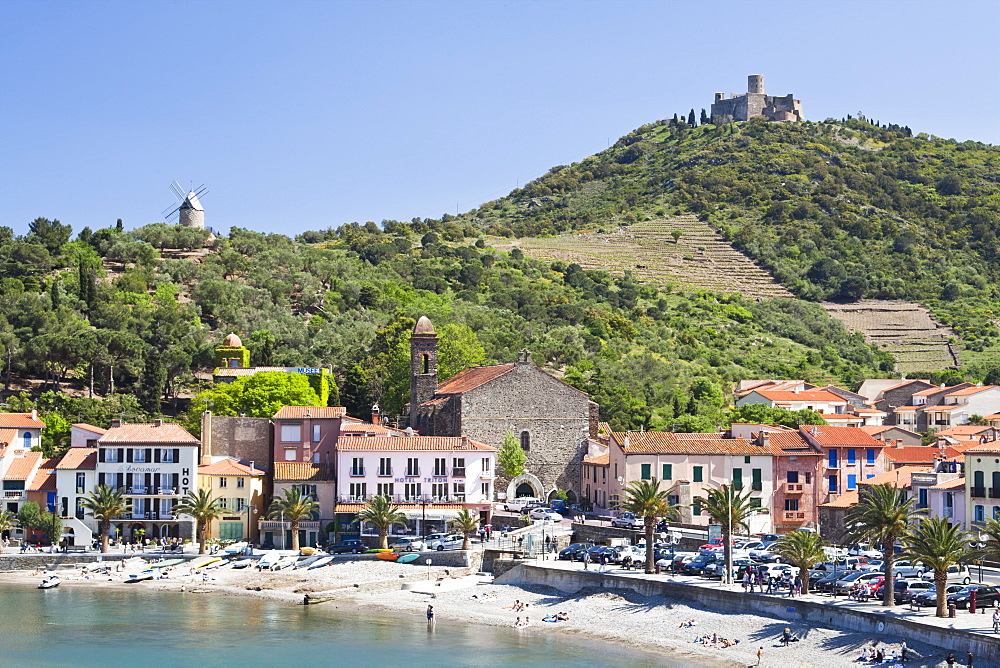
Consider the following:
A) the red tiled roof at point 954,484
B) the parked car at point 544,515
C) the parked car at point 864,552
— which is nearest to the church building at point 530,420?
the parked car at point 544,515

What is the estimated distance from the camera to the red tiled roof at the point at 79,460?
74.9m

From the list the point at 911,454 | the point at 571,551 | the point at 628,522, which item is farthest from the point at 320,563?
the point at 911,454

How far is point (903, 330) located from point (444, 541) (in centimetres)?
11684

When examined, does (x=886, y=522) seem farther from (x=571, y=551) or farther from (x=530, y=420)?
(x=530, y=420)

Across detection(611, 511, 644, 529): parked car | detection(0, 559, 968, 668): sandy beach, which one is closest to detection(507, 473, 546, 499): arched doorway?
detection(611, 511, 644, 529): parked car

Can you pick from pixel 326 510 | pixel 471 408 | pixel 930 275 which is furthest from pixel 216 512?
pixel 930 275

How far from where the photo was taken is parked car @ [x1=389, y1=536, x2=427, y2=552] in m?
69.6

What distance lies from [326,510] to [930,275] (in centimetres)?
13907

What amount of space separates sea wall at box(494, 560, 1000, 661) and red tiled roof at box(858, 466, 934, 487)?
20004 mm

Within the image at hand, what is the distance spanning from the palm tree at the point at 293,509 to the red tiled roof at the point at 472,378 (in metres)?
13.6

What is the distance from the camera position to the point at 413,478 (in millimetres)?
73938

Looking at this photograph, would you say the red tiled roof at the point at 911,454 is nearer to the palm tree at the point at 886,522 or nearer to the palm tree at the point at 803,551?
the palm tree at the point at 803,551

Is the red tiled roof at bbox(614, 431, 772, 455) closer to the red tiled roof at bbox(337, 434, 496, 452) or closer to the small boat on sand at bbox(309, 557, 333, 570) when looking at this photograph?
the red tiled roof at bbox(337, 434, 496, 452)

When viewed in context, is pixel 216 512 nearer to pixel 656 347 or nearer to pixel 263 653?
pixel 263 653
